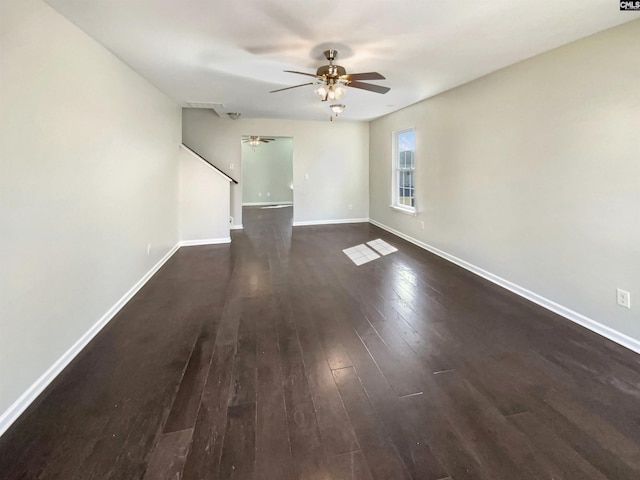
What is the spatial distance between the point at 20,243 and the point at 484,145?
4.32 m

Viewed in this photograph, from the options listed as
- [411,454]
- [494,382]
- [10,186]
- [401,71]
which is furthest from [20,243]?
[401,71]

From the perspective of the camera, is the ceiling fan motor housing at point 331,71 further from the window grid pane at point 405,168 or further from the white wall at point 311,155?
the white wall at point 311,155

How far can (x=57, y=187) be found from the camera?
2.05 meters

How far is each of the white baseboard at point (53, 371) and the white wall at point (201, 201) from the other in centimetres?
233

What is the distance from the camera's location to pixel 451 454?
146cm

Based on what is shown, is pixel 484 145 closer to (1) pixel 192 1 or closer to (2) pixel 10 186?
(1) pixel 192 1

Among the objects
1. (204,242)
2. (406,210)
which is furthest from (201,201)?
(406,210)

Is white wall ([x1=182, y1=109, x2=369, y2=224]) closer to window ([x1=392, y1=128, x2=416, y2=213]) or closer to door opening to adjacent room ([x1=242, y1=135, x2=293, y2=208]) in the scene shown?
window ([x1=392, y1=128, x2=416, y2=213])

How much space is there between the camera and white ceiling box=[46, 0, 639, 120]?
2.10m

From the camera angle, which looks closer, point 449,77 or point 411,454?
point 411,454

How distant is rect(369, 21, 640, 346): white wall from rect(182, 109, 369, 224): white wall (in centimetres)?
299

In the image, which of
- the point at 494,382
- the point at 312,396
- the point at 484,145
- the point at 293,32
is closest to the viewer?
the point at 312,396

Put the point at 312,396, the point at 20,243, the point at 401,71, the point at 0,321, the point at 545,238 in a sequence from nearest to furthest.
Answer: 1. the point at 0,321
2. the point at 20,243
3. the point at 312,396
4. the point at 545,238
5. the point at 401,71

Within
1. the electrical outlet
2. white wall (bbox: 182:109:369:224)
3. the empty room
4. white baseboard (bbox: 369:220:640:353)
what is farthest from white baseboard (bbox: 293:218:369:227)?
the electrical outlet
